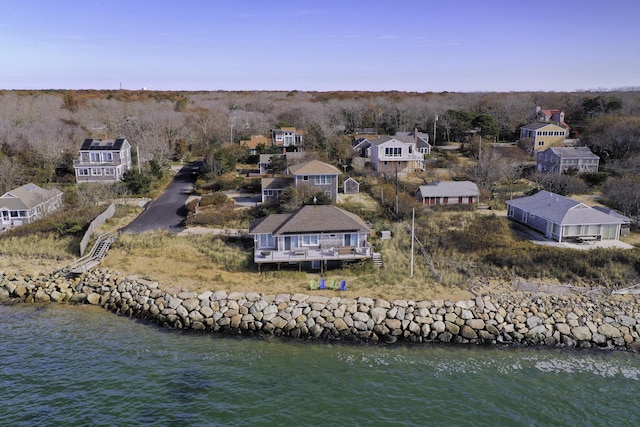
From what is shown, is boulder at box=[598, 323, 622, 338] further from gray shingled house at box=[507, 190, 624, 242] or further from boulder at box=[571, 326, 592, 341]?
gray shingled house at box=[507, 190, 624, 242]

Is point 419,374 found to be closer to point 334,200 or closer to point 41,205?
point 334,200

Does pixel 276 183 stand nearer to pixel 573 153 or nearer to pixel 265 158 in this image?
pixel 265 158

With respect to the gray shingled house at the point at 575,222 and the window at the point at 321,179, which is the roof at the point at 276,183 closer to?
the window at the point at 321,179

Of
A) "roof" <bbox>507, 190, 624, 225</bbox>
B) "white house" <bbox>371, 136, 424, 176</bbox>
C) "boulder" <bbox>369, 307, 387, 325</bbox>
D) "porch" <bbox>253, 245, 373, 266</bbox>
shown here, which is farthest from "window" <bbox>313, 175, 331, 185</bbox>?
"boulder" <bbox>369, 307, 387, 325</bbox>

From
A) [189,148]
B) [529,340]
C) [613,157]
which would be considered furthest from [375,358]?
[189,148]

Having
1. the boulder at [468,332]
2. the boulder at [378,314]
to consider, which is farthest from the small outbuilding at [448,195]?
the boulder at [468,332]

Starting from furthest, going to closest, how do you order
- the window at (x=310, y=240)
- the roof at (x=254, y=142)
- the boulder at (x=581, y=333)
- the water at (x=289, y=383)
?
the roof at (x=254, y=142), the window at (x=310, y=240), the boulder at (x=581, y=333), the water at (x=289, y=383)
